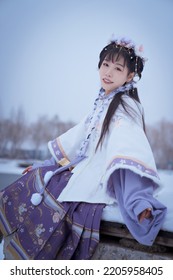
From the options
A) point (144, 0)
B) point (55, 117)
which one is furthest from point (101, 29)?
point (55, 117)

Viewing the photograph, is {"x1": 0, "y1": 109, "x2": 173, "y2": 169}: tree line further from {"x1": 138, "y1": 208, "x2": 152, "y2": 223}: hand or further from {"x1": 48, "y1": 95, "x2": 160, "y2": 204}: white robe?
{"x1": 138, "y1": 208, "x2": 152, "y2": 223}: hand

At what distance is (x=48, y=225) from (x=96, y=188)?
0.19 metres

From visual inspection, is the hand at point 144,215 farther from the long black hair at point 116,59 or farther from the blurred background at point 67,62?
the blurred background at point 67,62

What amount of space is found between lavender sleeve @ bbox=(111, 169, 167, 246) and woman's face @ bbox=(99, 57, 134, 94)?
39cm

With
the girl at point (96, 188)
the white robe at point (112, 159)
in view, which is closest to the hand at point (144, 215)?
the girl at point (96, 188)

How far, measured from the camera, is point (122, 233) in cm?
92

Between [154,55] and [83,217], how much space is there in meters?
0.74

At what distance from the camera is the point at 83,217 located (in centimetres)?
94

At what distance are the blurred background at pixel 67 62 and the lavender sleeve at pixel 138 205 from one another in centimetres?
44

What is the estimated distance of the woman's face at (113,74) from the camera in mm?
1160

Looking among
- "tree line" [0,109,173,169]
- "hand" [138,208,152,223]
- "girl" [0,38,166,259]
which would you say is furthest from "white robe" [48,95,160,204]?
"tree line" [0,109,173,169]

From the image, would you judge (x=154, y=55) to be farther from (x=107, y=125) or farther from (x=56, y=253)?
(x=56, y=253)

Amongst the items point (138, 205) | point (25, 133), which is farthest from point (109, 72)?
point (25, 133)

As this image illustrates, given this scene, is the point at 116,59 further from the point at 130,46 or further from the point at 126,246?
the point at 126,246
